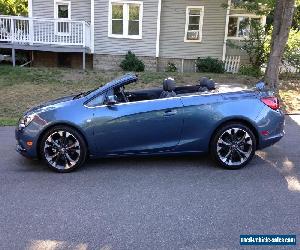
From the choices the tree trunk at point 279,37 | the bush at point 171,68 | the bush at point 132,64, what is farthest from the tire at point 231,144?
the bush at point 171,68

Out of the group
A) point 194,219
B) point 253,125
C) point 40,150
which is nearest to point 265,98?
point 253,125

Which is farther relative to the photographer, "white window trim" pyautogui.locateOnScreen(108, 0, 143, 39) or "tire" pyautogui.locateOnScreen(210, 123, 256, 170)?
"white window trim" pyautogui.locateOnScreen(108, 0, 143, 39)

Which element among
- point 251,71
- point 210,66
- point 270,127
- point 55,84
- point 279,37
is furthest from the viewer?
point 210,66

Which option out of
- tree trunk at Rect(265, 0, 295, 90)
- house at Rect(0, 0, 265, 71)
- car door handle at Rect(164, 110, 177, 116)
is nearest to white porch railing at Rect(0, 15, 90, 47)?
house at Rect(0, 0, 265, 71)

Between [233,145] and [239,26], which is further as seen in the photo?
[239,26]

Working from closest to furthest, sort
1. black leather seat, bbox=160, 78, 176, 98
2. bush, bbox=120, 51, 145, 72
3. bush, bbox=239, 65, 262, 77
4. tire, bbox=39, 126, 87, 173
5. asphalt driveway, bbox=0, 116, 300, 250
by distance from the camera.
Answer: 1. asphalt driveway, bbox=0, 116, 300, 250
2. tire, bbox=39, 126, 87, 173
3. black leather seat, bbox=160, 78, 176, 98
4. bush, bbox=239, 65, 262, 77
5. bush, bbox=120, 51, 145, 72

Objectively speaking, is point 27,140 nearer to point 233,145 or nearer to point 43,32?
point 233,145

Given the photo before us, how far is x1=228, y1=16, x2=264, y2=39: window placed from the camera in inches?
786

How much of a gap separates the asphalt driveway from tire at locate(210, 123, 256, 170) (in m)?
0.17

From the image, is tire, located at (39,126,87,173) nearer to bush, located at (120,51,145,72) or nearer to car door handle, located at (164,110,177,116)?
car door handle, located at (164,110,177,116)

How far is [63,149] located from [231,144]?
2.58 m

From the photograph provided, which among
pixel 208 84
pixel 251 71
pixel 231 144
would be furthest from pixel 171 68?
pixel 231 144

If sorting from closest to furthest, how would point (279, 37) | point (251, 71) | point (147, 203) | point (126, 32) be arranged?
point (147, 203) < point (279, 37) < point (251, 71) < point (126, 32)

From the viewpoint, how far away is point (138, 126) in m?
5.64
